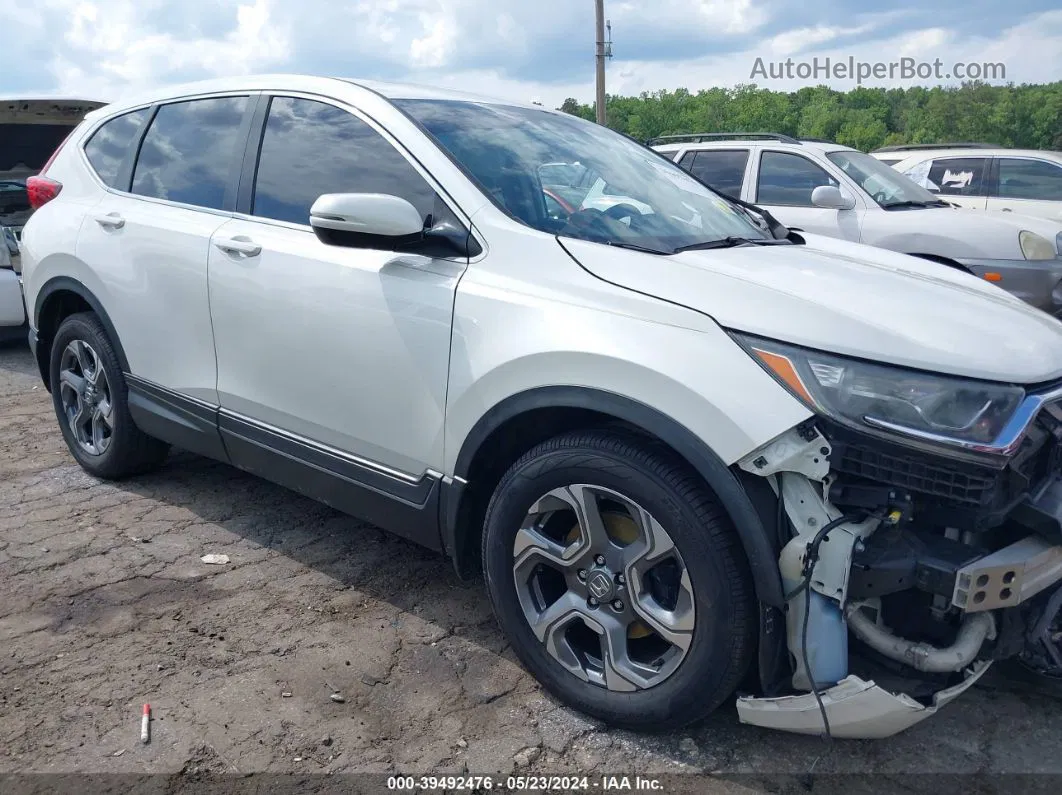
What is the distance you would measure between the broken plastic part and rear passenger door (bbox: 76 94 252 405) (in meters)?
2.38

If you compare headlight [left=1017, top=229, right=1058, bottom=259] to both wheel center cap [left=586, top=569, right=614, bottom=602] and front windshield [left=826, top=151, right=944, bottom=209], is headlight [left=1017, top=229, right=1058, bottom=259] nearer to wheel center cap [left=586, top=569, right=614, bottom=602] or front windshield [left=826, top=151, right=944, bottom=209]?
front windshield [left=826, top=151, right=944, bottom=209]

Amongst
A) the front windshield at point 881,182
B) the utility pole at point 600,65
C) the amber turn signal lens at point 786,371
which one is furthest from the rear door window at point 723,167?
the utility pole at point 600,65

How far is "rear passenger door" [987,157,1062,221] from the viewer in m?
9.27

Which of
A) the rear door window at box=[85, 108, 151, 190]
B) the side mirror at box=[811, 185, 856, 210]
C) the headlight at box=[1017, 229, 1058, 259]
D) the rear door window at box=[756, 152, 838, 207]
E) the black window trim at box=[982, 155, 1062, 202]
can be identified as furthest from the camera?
the black window trim at box=[982, 155, 1062, 202]

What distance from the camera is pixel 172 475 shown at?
4590mm

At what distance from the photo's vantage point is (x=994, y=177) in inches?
378

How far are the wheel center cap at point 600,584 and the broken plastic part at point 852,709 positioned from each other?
0.45 metres

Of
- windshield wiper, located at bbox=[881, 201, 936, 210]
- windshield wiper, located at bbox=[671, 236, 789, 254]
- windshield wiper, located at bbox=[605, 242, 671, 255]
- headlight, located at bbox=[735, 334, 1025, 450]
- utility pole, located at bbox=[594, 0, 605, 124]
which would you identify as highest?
utility pole, located at bbox=[594, 0, 605, 124]

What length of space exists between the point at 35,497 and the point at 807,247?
3609 millimetres

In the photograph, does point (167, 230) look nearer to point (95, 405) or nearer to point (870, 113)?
point (95, 405)

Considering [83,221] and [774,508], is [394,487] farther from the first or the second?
[83,221]

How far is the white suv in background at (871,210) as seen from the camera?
6867 millimetres

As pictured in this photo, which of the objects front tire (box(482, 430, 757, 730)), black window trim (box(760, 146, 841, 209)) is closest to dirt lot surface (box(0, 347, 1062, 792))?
front tire (box(482, 430, 757, 730))

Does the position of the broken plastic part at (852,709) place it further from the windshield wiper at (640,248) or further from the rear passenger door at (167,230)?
the rear passenger door at (167,230)
